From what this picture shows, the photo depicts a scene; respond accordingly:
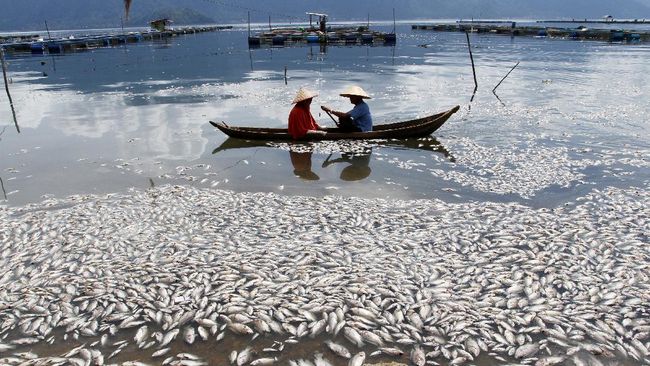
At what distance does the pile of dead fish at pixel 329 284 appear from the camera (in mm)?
5996

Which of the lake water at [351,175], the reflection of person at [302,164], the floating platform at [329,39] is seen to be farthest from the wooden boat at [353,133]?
Answer: the floating platform at [329,39]

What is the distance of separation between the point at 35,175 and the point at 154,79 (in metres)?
25.6

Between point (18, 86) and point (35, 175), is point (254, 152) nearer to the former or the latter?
point (35, 175)

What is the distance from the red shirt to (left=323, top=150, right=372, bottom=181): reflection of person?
1.76 meters

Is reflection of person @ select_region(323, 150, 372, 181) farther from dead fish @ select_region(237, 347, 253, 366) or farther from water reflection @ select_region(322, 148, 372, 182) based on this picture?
dead fish @ select_region(237, 347, 253, 366)

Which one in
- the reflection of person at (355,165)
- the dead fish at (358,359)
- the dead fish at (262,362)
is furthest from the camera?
the reflection of person at (355,165)

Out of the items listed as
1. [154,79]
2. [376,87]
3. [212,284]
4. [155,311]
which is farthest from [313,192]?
[154,79]

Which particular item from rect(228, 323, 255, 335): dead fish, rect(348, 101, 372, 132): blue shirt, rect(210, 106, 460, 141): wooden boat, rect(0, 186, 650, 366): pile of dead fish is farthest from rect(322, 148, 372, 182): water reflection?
rect(228, 323, 255, 335): dead fish

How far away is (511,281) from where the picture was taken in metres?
7.27

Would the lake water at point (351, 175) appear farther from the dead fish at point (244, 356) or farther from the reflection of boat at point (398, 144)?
the dead fish at point (244, 356)

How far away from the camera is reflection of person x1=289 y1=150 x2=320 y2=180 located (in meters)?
13.2

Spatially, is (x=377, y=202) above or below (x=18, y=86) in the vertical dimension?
below

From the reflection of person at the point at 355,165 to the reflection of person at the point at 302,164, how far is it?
625 millimetres

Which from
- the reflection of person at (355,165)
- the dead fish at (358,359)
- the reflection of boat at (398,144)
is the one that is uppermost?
the reflection of boat at (398,144)
